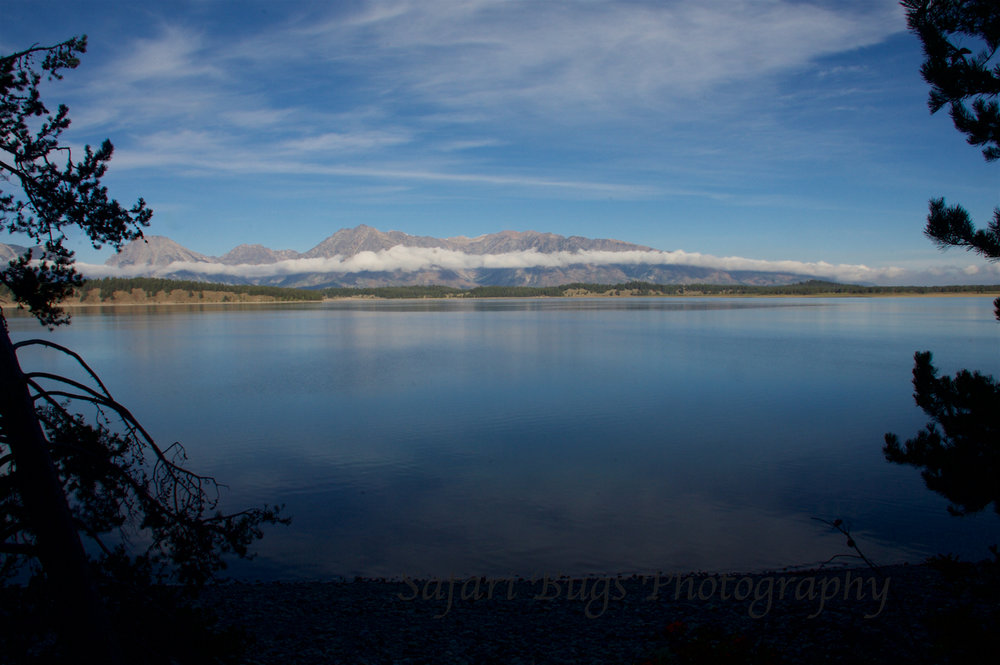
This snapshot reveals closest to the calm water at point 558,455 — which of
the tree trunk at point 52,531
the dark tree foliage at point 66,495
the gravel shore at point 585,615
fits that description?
the gravel shore at point 585,615

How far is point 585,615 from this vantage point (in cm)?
834

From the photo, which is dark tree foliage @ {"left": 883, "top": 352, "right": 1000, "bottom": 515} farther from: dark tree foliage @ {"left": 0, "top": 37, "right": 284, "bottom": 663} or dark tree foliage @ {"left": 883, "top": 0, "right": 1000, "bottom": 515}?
dark tree foliage @ {"left": 0, "top": 37, "right": 284, "bottom": 663}

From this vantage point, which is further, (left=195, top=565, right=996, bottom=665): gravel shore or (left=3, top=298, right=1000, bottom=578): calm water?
(left=3, top=298, right=1000, bottom=578): calm water

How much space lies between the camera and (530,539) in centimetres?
1150

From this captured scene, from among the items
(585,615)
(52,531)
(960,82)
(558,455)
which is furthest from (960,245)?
(558,455)

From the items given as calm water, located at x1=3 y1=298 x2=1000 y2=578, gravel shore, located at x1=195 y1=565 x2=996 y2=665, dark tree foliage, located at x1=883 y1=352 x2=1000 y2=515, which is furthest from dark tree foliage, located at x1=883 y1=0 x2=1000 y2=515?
calm water, located at x1=3 y1=298 x2=1000 y2=578

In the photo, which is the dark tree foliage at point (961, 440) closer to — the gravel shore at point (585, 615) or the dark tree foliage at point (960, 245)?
the dark tree foliage at point (960, 245)

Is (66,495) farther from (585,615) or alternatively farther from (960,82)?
(960,82)

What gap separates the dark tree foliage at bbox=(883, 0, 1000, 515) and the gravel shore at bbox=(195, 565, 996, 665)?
148cm

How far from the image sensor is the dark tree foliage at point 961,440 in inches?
246

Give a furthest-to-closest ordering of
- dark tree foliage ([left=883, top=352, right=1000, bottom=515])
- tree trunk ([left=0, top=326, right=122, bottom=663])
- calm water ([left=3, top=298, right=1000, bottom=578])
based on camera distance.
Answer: calm water ([left=3, top=298, right=1000, bottom=578])
dark tree foliage ([left=883, top=352, right=1000, bottom=515])
tree trunk ([left=0, top=326, right=122, bottom=663])

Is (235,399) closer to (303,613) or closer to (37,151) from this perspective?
(303,613)

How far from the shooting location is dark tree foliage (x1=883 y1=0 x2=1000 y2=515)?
6.31 meters

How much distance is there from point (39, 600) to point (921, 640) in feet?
28.0
